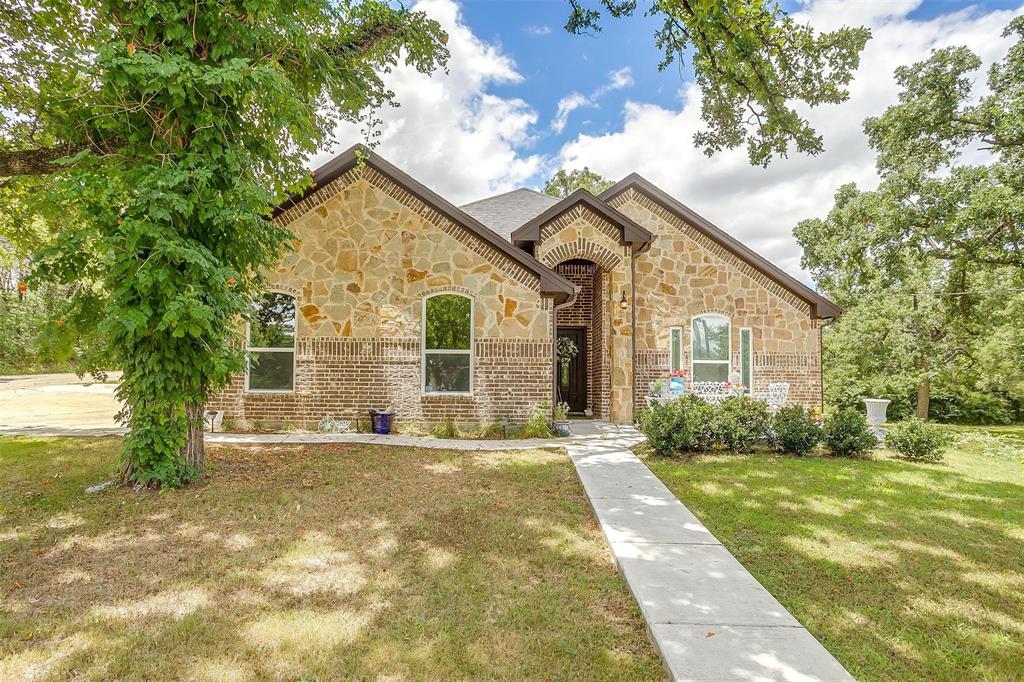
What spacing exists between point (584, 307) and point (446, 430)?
6.10 metres

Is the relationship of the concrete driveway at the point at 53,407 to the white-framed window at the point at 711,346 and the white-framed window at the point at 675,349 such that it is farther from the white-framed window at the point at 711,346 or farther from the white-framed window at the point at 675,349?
the white-framed window at the point at 711,346

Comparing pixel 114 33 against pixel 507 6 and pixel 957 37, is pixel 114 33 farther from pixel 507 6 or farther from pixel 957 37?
pixel 957 37

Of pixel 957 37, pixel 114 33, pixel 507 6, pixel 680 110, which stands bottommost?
pixel 114 33

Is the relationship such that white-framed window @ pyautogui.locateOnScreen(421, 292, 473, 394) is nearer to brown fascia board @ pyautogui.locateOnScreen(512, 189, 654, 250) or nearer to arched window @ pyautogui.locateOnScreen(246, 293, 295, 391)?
brown fascia board @ pyautogui.locateOnScreen(512, 189, 654, 250)

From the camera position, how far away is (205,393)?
249 inches

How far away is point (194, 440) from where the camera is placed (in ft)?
20.7

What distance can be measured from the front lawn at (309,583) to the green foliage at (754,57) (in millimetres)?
5405

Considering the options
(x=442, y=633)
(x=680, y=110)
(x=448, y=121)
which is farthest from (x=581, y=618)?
(x=448, y=121)

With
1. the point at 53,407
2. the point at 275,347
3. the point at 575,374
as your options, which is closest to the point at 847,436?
the point at 575,374

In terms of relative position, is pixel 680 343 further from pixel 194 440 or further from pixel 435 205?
pixel 194 440

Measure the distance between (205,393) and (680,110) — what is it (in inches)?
348

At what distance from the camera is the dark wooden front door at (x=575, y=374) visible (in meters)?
14.4

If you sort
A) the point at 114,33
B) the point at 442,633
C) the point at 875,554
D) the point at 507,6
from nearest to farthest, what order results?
the point at 442,633 < the point at 875,554 < the point at 114,33 < the point at 507,6

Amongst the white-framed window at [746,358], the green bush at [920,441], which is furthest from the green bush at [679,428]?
the white-framed window at [746,358]
